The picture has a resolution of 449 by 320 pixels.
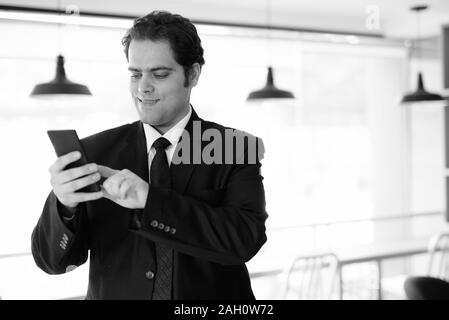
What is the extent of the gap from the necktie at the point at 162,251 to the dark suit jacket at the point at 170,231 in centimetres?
1

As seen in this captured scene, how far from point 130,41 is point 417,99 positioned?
9.59 feet

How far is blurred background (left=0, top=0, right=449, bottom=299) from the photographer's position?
3865mm

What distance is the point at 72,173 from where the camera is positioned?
798 mm

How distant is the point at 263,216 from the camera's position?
941 mm

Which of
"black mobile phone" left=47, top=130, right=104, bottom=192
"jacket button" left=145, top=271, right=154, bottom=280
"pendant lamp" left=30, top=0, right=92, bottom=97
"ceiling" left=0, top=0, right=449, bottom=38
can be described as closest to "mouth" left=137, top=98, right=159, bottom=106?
"black mobile phone" left=47, top=130, right=104, bottom=192

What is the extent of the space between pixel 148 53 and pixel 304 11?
4.08m

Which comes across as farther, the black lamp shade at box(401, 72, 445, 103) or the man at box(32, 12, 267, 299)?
the black lamp shade at box(401, 72, 445, 103)

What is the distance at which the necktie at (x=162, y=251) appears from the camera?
35.6 inches

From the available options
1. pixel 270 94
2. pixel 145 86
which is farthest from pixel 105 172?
pixel 270 94

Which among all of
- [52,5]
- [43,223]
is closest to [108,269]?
[43,223]

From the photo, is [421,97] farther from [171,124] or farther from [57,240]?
[57,240]

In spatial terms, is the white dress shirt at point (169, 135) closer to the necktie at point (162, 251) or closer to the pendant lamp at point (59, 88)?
the necktie at point (162, 251)

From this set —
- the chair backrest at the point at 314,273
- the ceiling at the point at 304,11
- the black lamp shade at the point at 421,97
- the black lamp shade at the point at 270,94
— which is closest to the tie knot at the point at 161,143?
the black lamp shade at the point at 270,94

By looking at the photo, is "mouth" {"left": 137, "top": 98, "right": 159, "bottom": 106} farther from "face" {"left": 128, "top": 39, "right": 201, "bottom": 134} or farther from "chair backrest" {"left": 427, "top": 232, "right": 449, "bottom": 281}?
"chair backrest" {"left": 427, "top": 232, "right": 449, "bottom": 281}
